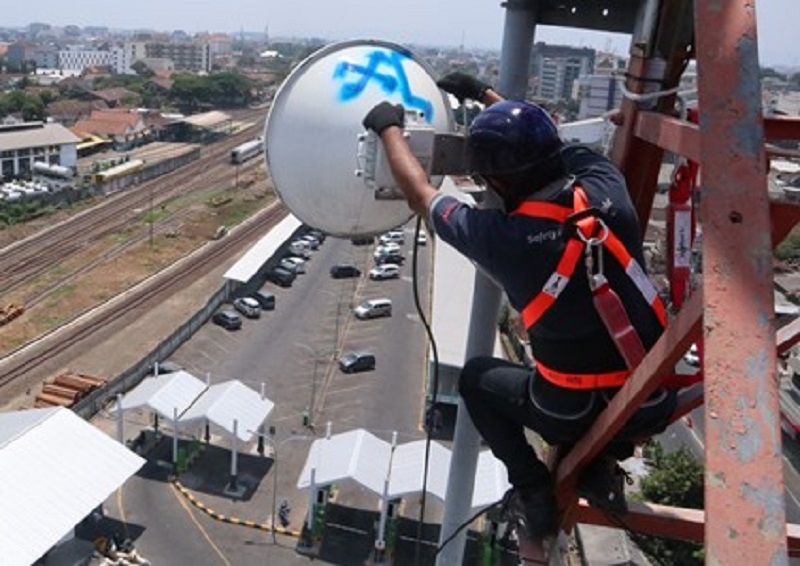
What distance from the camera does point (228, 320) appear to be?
23.5 metres

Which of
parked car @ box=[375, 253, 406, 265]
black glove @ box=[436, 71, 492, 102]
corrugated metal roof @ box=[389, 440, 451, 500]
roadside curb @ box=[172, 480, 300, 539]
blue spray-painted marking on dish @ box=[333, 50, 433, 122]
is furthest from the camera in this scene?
parked car @ box=[375, 253, 406, 265]

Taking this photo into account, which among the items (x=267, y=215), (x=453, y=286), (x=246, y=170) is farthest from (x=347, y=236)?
(x=246, y=170)

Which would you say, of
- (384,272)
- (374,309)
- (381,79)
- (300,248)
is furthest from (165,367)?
(381,79)

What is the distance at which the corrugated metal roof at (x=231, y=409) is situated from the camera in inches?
590

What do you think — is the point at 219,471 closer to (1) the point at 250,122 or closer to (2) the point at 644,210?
(2) the point at 644,210

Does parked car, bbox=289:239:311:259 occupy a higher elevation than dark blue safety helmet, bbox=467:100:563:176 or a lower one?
lower

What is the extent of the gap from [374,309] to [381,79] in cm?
2169

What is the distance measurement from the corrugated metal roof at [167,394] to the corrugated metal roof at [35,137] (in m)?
29.5

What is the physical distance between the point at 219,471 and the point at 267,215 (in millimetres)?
23949

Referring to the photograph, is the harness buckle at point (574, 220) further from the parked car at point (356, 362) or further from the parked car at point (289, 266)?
the parked car at point (289, 266)

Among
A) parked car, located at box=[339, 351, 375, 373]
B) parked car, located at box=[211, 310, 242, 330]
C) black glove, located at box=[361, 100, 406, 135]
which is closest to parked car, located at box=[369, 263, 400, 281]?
parked car, located at box=[211, 310, 242, 330]

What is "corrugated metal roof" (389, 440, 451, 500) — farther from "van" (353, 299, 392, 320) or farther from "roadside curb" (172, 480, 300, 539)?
"van" (353, 299, 392, 320)

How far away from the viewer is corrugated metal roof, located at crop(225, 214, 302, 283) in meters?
26.1

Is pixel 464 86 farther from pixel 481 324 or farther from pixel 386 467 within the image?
pixel 386 467
